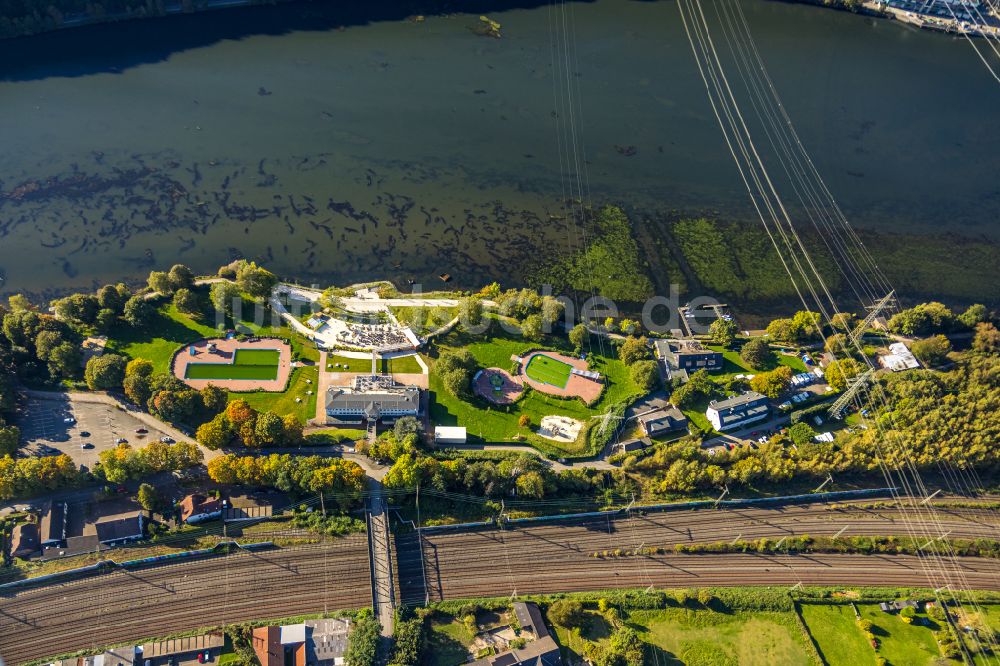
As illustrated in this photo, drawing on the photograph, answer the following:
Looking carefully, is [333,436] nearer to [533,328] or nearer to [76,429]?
[533,328]

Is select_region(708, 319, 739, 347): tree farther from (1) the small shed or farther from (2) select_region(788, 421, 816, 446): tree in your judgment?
(1) the small shed

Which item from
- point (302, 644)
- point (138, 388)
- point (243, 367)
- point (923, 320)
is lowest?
point (302, 644)

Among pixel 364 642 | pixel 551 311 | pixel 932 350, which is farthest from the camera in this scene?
pixel 932 350

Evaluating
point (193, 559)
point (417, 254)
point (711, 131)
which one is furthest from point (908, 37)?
point (193, 559)

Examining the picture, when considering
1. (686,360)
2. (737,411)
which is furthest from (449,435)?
(737,411)

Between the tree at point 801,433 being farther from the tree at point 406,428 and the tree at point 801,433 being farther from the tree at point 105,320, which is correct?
the tree at point 105,320

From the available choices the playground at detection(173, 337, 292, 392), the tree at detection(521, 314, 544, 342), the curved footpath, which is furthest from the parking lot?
the tree at detection(521, 314, 544, 342)

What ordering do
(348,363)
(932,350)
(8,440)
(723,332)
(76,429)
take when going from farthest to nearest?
(723,332)
(932,350)
(348,363)
(76,429)
(8,440)
